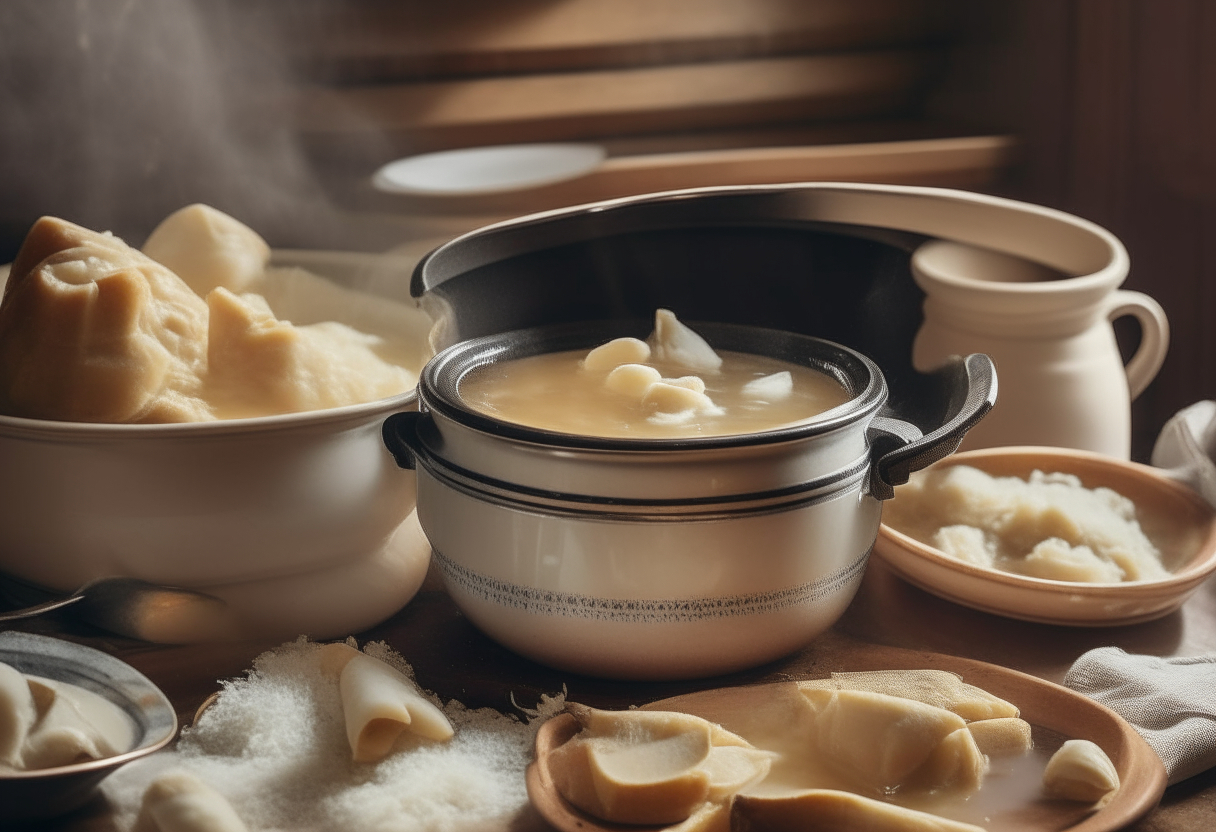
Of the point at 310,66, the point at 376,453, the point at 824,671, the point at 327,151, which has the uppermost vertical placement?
the point at 310,66

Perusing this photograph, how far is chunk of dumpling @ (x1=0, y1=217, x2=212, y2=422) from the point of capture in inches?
25.4

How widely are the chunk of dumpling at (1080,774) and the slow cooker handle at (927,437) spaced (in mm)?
164

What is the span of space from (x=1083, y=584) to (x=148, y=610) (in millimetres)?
570

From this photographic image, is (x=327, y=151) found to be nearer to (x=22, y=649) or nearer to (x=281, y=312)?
(x=281, y=312)

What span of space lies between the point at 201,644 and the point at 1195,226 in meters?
1.33

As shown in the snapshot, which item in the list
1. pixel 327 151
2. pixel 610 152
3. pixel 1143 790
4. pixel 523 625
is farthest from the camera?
pixel 610 152

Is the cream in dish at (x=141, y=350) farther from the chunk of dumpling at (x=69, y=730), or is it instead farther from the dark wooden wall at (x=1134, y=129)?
the dark wooden wall at (x=1134, y=129)

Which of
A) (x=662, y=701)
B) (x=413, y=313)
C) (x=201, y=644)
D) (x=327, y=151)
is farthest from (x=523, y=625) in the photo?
(x=327, y=151)

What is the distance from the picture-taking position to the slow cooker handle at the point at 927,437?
2.05 feet

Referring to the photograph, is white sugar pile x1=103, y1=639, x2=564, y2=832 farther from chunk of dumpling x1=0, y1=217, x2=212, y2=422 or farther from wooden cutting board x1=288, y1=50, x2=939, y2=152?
wooden cutting board x1=288, y1=50, x2=939, y2=152

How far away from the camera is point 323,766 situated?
0.58 m

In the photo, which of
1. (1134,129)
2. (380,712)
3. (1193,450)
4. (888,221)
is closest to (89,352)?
(380,712)

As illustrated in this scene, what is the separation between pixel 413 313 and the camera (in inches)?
34.1

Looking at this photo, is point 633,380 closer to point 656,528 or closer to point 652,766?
point 656,528
